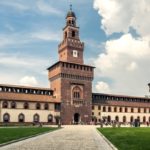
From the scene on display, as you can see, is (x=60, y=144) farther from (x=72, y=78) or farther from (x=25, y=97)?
(x=72, y=78)

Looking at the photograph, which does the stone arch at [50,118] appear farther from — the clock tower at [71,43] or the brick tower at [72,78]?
the clock tower at [71,43]

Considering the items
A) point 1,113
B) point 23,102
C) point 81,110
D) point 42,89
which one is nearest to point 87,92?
point 81,110

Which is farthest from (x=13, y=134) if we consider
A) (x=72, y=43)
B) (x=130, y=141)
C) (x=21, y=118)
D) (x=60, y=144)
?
(x=72, y=43)

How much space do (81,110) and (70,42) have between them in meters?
17.5

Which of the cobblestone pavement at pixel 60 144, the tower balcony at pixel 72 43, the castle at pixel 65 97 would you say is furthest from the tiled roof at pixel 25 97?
the cobblestone pavement at pixel 60 144

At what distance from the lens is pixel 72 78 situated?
82.6 metres

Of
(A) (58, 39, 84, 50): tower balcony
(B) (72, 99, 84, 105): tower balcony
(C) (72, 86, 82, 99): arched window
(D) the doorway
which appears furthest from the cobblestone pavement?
(A) (58, 39, 84, 50): tower balcony

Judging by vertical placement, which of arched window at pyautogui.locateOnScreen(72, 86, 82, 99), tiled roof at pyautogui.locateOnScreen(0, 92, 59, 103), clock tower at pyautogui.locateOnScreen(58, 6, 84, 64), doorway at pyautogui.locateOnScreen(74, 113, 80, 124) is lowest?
doorway at pyautogui.locateOnScreen(74, 113, 80, 124)

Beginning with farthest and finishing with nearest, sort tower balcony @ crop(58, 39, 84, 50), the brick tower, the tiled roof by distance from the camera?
tower balcony @ crop(58, 39, 84, 50)
the brick tower
the tiled roof

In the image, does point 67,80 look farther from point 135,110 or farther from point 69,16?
Result: point 135,110

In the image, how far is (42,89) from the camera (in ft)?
269

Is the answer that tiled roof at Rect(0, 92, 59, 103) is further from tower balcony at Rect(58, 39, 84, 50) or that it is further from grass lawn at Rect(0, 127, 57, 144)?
grass lawn at Rect(0, 127, 57, 144)

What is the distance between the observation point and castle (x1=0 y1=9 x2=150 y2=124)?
75062 mm

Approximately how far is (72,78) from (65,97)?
5148mm
